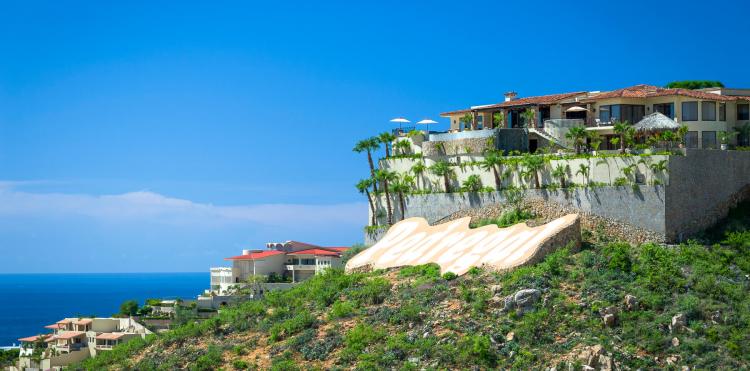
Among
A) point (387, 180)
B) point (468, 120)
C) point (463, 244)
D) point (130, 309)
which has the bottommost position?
point (130, 309)

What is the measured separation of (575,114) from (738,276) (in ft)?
74.6

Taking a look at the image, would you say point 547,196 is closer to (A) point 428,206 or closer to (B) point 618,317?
(A) point 428,206

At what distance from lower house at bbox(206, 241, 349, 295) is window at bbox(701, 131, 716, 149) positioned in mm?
40569

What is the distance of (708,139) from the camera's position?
68.6 metres

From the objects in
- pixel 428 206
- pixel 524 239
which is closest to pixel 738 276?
pixel 524 239

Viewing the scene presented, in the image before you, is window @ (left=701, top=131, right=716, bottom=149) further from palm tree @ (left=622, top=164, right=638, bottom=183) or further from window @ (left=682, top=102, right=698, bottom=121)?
palm tree @ (left=622, top=164, right=638, bottom=183)

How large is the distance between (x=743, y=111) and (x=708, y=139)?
3913 mm

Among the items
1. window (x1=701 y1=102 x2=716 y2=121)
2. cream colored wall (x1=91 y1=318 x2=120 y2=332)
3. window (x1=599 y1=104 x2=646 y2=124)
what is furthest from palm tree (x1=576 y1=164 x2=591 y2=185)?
cream colored wall (x1=91 y1=318 x2=120 y2=332)

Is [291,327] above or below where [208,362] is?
above

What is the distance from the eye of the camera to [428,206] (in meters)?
75.8

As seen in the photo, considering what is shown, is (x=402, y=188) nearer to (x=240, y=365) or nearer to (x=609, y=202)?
(x=609, y=202)

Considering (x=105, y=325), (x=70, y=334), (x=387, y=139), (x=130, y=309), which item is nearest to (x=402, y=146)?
(x=387, y=139)

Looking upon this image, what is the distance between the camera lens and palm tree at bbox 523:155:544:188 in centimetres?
6775

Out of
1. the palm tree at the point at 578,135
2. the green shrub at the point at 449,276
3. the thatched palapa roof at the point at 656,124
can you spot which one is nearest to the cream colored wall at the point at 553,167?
the palm tree at the point at 578,135
